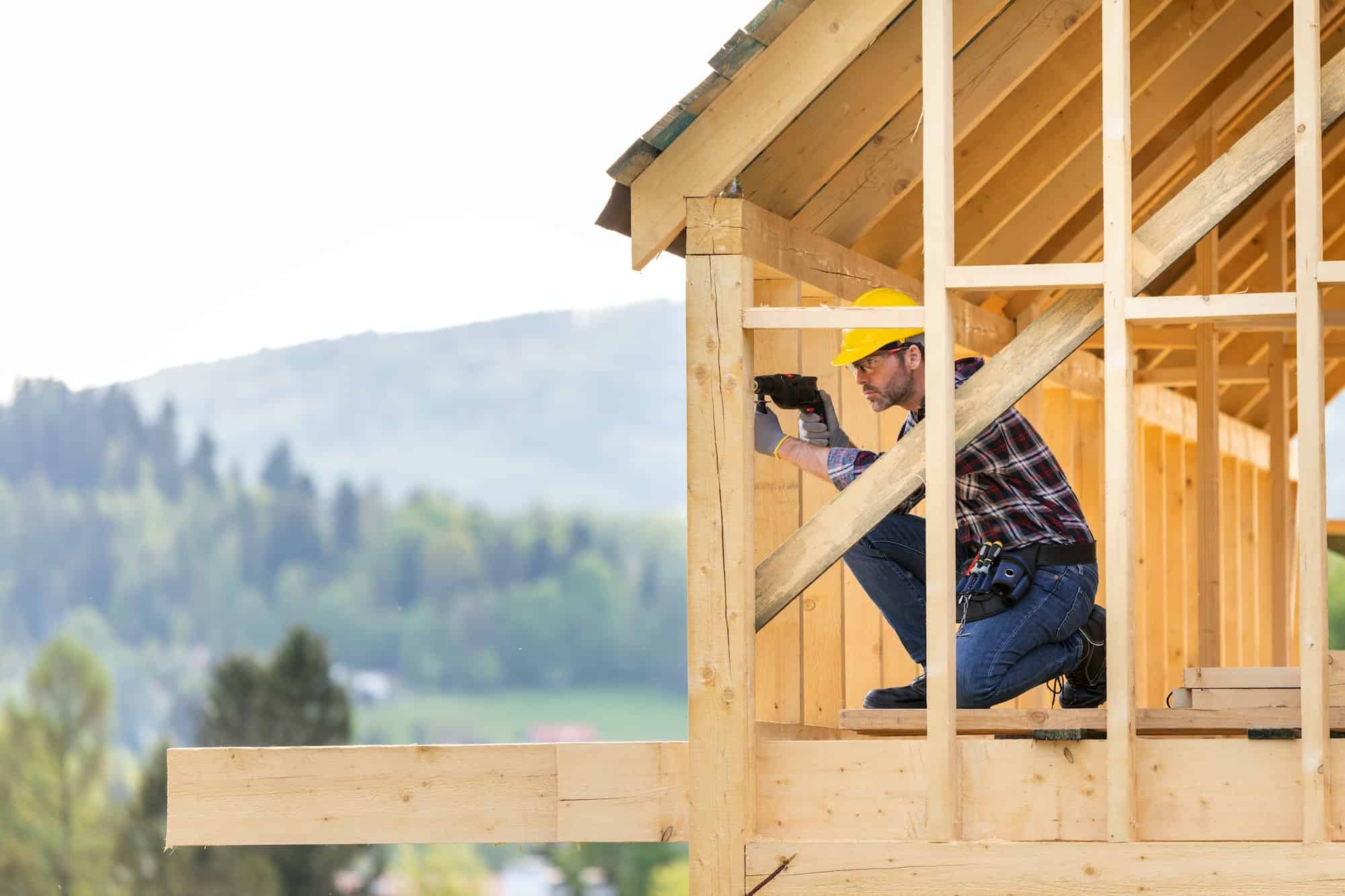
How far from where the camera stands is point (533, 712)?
46281 mm

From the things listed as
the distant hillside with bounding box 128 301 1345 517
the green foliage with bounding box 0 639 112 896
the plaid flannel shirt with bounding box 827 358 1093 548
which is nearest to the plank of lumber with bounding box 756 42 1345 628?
the plaid flannel shirt with bounding box 827 358 1093 548

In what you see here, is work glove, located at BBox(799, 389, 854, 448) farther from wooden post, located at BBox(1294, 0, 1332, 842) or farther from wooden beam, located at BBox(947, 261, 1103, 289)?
wooden post, located at BBox(1294, 0, 1332, 842)

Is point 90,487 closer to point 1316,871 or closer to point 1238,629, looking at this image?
point 1238,629

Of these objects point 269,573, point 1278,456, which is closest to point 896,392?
point 1278,456

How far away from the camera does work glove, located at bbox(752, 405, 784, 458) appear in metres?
5.05

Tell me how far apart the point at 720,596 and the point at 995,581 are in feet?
3.00

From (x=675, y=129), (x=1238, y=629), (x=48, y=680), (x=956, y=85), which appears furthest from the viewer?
(x=48, y=680)

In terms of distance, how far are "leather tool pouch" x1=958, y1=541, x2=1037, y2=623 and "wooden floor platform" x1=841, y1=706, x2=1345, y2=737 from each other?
334 mm

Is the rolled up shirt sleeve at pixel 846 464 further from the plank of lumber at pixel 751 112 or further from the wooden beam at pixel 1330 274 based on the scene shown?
the wooden beam at pixel 1330 274

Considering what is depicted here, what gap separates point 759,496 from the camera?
19.5 feet

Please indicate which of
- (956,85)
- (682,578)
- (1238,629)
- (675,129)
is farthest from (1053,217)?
(682,578)

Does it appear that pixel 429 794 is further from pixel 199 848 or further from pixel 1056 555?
pixel 199 848

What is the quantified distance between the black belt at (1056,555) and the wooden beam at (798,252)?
0.84 m

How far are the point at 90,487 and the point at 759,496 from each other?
42.8 meters
